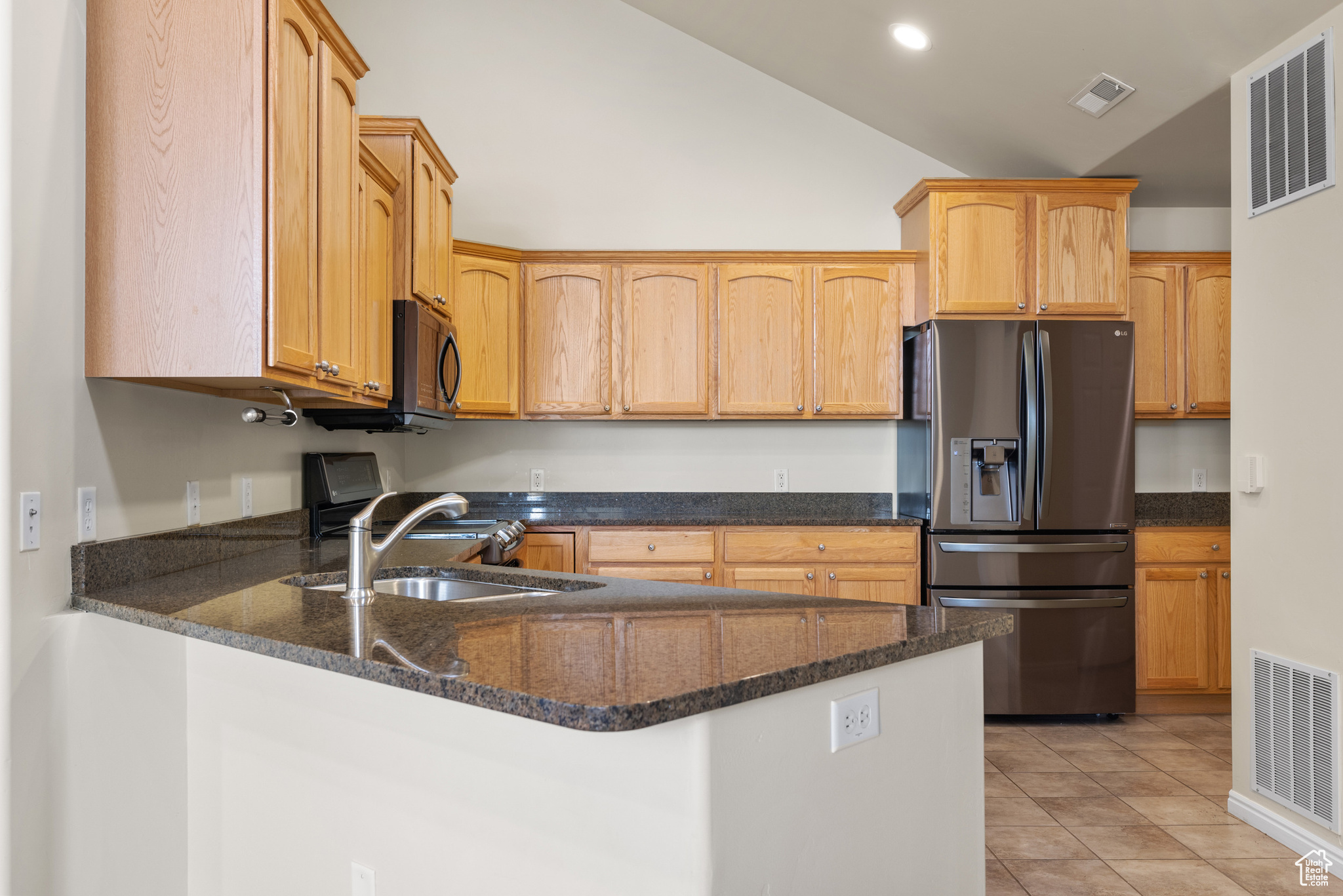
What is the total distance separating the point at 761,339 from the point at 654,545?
→ 1.15m

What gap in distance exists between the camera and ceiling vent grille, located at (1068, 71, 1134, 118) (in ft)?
10.3

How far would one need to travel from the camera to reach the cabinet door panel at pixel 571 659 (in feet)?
3.32

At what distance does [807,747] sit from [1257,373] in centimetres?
234

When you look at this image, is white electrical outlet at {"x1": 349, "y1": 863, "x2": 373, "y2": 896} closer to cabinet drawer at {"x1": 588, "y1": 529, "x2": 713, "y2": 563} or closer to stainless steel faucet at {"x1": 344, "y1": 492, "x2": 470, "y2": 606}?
stainless steel faucet at {"x1": 344, "y1": 492, "x2": 470, "y2": 606}

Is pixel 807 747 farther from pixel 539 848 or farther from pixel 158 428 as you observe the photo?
pixel 158 428

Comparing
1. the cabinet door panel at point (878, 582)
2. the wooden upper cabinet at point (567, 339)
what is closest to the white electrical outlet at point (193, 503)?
the wooden upper cabinet at point (567, 339)

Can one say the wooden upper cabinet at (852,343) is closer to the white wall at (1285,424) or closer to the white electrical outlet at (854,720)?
the white wall at (1285,424)

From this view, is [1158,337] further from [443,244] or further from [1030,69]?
[443,244]

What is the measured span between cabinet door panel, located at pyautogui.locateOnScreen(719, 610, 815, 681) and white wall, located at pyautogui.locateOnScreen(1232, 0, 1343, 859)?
1.91 m

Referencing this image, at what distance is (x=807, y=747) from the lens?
1.21 m

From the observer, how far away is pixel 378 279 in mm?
2609

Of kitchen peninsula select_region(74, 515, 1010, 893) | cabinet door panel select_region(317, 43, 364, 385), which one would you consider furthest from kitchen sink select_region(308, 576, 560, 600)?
cabinet door panel select_region(317, 43, 364, 385)

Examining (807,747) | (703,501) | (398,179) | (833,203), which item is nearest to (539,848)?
(807,747)

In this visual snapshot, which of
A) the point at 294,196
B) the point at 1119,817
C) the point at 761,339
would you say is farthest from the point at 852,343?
the point at 294,196
